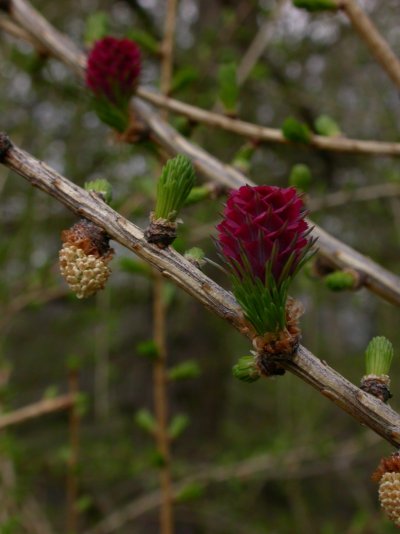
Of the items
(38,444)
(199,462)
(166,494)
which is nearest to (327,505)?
(199,462)

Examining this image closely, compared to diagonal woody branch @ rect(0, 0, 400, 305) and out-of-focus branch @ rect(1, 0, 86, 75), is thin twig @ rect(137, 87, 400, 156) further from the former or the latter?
out-of-focus branch @ rect(1, 0, 86, 75)

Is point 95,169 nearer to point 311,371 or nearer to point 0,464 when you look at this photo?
point 0,464

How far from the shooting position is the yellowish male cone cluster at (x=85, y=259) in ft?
1.72

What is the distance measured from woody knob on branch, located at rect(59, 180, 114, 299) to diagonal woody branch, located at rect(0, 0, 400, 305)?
40cm

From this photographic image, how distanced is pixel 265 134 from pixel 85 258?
0.60m

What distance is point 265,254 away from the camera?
485 mm

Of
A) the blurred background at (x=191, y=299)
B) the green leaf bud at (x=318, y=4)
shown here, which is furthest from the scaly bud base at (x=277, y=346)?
the blurred background at (x=191, y=299)

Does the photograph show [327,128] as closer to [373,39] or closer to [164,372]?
[373,39]

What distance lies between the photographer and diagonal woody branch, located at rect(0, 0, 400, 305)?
0.90 meters

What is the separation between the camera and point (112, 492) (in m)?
3.60

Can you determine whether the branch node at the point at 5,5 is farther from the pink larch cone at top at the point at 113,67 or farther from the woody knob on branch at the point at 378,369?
the woody knob on branch at the point at 378,369

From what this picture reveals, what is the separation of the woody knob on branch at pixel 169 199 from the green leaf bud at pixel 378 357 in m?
0.21

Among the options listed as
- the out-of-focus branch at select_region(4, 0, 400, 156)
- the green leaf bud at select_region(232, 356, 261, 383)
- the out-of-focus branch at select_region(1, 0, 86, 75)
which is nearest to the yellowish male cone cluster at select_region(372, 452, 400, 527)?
→ the green leaf bud at select_region(232, 356, 261, 383)

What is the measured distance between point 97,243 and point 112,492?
11.0 ft
